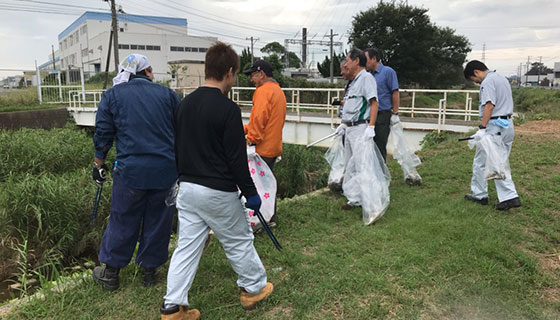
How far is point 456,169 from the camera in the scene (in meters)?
6.06

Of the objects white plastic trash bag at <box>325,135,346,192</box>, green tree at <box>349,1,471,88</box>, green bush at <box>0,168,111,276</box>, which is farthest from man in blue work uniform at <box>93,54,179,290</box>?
green tree at <box>349,1,471,88</box>

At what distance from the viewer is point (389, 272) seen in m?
2.98

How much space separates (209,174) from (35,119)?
14772 millimetres

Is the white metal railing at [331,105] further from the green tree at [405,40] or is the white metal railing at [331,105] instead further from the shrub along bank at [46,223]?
the green tree at [405,40]

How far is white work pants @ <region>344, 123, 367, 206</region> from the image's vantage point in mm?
4301

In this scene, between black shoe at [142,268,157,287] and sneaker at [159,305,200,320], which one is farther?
black shoe at [142,268,157,287]

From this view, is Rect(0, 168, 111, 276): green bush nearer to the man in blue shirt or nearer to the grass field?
the grass field

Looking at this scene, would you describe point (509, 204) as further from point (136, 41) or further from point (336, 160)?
point (136, 41)

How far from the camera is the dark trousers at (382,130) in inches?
192

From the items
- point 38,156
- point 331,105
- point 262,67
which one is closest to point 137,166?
point 262,67

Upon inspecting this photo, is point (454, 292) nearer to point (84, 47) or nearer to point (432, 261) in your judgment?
point (432, 261)

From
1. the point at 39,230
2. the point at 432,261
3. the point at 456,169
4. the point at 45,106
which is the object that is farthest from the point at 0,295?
the point at 45,106

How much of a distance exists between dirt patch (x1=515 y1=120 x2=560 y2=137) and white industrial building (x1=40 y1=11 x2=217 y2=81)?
41517 millimetres

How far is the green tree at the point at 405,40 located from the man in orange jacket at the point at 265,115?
26.0 meters
